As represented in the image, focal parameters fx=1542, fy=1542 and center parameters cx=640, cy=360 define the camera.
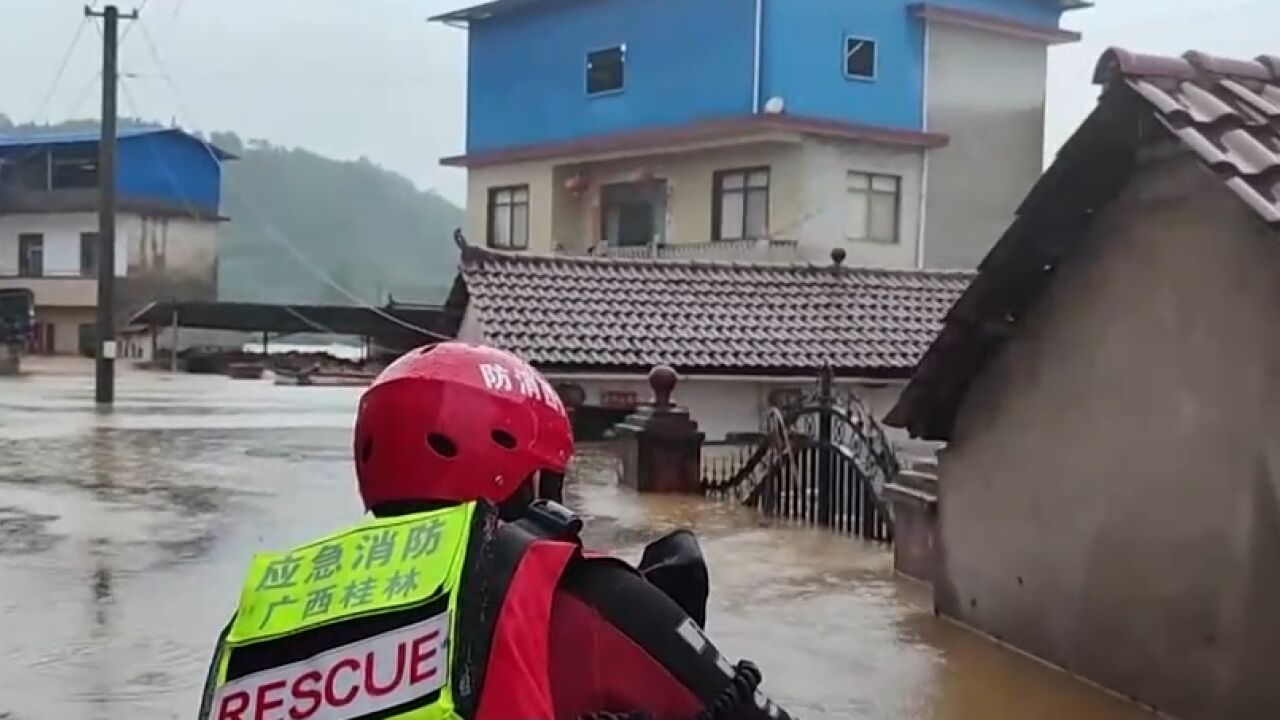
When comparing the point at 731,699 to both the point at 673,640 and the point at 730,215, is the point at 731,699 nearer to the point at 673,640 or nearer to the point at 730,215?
the point at 673,640

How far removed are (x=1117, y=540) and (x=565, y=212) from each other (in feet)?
94.8

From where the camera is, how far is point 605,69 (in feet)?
109

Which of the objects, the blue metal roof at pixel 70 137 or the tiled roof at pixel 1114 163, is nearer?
the tiled roof at pixel 1114 163

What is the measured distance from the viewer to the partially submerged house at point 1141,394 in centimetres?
575

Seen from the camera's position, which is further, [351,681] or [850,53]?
[850,53]

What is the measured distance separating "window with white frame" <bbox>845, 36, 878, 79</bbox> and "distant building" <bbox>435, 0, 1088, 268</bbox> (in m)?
0.03

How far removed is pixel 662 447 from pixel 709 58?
1786 centimetres

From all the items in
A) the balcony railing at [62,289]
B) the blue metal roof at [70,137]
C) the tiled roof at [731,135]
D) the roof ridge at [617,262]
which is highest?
the blue metal roof at [70,137]

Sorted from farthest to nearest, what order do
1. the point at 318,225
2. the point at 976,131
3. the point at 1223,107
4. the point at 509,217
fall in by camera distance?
the point at 318,225 → the point at 509,217 → the point at 976,131 → the point at 1223,107

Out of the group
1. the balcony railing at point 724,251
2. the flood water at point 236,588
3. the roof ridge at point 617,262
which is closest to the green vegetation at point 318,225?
the balcony railing at point 724,251

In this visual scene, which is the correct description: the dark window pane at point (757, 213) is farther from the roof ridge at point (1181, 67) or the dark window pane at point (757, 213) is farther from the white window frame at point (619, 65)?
the roof ridge at point (1181, 67)

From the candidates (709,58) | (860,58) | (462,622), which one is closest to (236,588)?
(462,622)

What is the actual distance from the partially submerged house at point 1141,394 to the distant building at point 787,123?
72.5 ft

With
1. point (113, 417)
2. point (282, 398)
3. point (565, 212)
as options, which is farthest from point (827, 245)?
point (113, 417)
